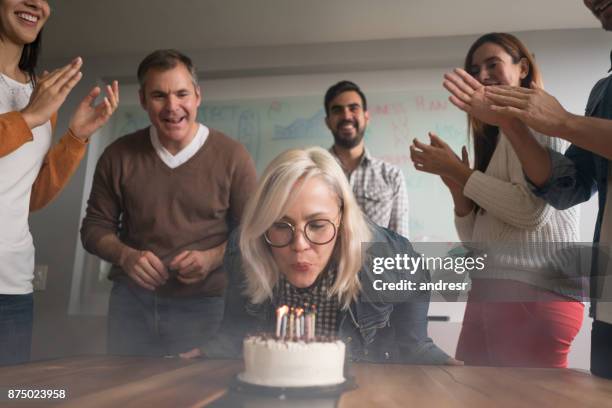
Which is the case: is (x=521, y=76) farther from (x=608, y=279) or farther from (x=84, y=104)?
(x=84, y=104)

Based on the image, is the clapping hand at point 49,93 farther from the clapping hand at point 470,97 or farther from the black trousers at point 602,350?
the black trousers at point 602,350

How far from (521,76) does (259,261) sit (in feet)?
1.66

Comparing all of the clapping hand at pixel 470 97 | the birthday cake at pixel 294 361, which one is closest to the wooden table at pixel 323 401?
the birthday cake at pixel 294 361

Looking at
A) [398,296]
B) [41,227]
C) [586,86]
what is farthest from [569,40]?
[41,227]

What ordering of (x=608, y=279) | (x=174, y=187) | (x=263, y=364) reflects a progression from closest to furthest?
(x=263, y=364) < (x=608, y=279) < (x=174, y=187)

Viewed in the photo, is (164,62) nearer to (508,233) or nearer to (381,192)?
(381,192)

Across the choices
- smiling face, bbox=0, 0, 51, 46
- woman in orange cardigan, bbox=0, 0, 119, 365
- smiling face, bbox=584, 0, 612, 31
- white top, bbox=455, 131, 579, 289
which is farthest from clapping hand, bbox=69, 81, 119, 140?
smiling face, bbox=584, 0, 612, 31

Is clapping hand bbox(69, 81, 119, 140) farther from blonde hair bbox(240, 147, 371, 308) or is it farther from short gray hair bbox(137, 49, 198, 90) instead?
blonde hair bbox(240, 147, 371, 308)

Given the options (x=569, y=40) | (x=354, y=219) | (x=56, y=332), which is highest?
(x=569, y=40)

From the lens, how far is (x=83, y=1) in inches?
39.6

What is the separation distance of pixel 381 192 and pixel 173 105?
0.41 m

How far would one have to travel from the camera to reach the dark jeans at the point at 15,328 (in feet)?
2.86

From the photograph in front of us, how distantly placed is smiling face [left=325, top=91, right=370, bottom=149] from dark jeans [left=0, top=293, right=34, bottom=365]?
60cm

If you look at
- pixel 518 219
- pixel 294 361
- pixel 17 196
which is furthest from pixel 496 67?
pixel 17 196
